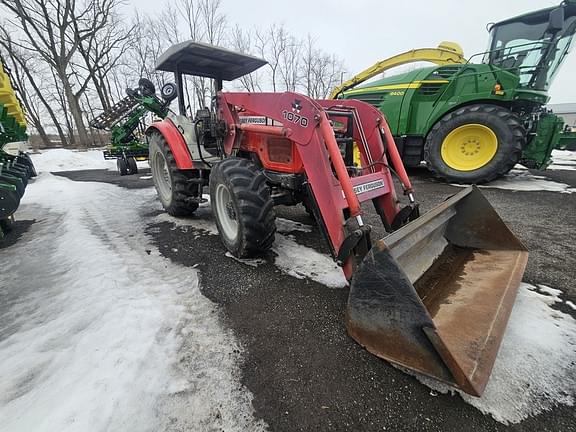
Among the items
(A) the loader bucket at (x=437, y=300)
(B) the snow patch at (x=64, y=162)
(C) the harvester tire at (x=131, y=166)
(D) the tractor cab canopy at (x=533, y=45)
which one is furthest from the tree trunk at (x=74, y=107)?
(A) the loader bucket at (x=437, y=300)

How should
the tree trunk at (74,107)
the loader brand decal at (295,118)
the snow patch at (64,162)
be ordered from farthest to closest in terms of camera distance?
the tree trunk at (74,107) < the snow patch at (64,162) < the loader brand decal at (295,118)

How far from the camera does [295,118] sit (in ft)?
7.68

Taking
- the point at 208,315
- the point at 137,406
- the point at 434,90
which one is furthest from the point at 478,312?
the point at 434,90

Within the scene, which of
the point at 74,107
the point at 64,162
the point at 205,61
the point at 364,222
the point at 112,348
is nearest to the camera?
the point at 112,348

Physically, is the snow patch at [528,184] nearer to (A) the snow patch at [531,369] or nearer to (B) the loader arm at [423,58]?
(B) the loader arm at [423,58]

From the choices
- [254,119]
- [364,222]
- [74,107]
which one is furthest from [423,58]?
[74,107]

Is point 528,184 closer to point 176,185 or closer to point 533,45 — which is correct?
point 533,45

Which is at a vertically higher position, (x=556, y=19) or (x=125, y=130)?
(x=556, y=19)

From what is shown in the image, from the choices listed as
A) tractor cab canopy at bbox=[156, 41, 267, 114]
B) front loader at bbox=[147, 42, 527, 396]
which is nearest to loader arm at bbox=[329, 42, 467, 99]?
tractor cab canopy at bbox=[156, 41, 267, 114]

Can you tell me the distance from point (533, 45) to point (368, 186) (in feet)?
20.8

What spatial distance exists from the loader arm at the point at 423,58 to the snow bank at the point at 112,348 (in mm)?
8136

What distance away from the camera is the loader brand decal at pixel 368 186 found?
2.32m

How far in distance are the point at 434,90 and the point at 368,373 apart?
6614mm

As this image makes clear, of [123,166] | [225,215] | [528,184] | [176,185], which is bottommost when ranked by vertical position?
[528,184]
